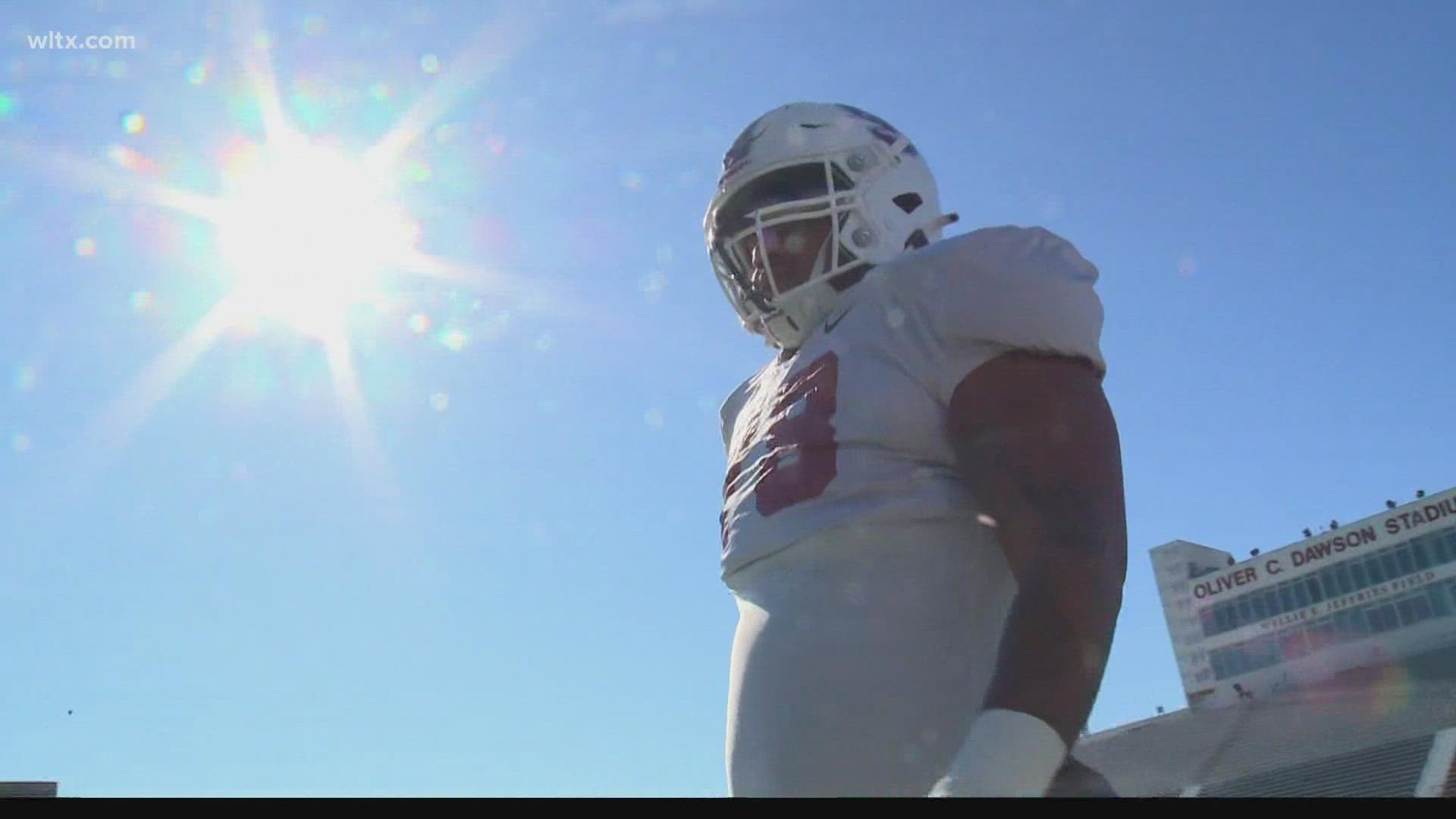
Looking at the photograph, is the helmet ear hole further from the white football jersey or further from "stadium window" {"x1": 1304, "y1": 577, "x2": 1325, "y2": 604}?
"stadium window" {"x1": 1304, "y1": 577, "x2": 1325, "y2": 604}

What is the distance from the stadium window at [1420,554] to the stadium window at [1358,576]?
60.1 inches

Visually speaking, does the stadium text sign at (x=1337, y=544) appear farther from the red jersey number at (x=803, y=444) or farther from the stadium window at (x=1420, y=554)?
the red jersey number at (x=803, y=444)

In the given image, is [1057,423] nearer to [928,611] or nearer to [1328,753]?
[928,611]

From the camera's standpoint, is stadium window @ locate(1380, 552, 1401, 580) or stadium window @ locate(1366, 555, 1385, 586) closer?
stadium window @ locate(1380, 552, 1401, 580)

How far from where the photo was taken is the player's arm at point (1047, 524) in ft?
4.27

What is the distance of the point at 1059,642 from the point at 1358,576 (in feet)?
123

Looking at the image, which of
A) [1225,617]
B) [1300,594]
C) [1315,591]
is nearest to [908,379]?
[1315,591]

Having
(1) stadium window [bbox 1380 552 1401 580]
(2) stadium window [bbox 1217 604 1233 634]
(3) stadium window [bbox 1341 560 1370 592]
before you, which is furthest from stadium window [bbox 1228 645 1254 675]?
(1) stadium window [bbox 1380 552 1401 580]

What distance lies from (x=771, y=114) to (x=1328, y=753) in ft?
88.1

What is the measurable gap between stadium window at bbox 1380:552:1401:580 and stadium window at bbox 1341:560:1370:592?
1.89 feet

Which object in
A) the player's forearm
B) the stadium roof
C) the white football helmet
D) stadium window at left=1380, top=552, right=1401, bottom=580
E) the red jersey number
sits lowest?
the player's forearm

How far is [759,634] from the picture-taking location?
5.36 feet

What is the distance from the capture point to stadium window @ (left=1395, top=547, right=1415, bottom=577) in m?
32.5

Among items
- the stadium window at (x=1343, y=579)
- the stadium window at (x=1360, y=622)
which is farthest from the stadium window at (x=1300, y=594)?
the stadium window at (x=1360, y=622)
